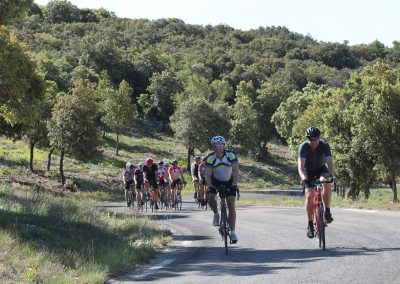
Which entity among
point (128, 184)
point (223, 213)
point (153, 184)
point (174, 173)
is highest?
point (174, 173)

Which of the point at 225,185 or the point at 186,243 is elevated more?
the point at 225,185

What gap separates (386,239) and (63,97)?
38.6 m

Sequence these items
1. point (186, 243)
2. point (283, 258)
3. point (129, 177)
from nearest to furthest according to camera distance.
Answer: point (283, 258) → point (186, 243) → point (129, 177)

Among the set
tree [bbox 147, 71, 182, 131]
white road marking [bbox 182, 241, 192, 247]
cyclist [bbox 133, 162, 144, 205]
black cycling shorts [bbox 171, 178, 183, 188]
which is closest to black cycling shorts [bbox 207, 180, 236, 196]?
white road marking [bbox 182, 241, 192, 247]

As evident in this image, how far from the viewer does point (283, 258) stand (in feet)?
32.0

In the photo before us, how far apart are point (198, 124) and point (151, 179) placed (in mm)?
45648

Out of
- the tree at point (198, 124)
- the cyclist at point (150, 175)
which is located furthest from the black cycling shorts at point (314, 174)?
the tree at point (198, 124)

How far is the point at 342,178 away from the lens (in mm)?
42844

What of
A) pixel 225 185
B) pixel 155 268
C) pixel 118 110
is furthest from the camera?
pixel 118 110

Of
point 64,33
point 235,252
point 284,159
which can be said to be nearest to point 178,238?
point 235,252

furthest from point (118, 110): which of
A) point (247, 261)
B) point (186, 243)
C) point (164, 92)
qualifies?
point (247, 261)

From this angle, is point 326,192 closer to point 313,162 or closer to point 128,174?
point 313,162

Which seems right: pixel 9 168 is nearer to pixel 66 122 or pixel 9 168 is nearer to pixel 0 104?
pixel 66 122

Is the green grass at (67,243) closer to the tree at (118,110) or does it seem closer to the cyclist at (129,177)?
the cyclist at (129,177)
